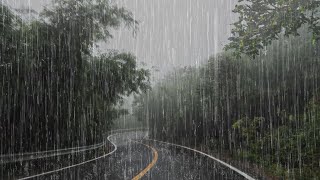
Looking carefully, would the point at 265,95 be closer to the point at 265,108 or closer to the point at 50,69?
the point at 265,108

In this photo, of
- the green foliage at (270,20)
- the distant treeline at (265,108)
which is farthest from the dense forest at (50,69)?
the distant treeline at (265,108)

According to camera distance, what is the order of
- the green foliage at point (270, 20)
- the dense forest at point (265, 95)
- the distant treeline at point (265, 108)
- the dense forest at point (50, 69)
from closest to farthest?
the green foliage at point (270, 20), the dense forest at point (265, 95), the distant treeline at point (265, 108), the dense forest at point (50, 69)

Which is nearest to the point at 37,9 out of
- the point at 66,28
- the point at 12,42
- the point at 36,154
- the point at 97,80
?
the point at 66,28

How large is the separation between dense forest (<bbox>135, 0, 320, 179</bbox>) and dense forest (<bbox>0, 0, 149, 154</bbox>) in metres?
7.36

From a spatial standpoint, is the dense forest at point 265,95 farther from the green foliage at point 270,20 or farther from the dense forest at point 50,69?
the dense forest at point 50,69

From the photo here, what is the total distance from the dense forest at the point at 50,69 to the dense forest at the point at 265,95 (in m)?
7.36

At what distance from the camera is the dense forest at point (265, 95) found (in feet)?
36.2

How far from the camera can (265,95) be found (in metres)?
20.1

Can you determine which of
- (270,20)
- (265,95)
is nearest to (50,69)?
(270,20)

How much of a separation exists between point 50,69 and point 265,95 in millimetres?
13458

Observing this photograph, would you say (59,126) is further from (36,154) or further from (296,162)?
(296,162)

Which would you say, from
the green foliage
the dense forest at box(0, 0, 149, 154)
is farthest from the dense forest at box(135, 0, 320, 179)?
the dense forest at box(0, 0, 149, 154)

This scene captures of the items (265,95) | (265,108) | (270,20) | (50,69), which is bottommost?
(265,108)

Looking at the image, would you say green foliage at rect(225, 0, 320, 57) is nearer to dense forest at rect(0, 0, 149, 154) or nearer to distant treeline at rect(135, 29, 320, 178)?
distant treeline at rect(135, 29, 320, 178)
